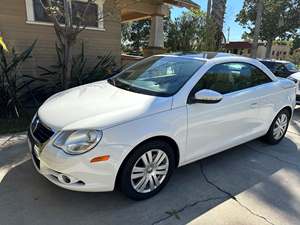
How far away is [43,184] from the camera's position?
3.03 metres

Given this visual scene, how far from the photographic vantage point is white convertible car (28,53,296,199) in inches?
96.0

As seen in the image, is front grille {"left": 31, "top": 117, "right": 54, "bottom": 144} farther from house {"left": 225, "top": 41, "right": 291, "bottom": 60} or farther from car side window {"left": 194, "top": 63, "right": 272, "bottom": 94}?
house {"left": 225, "top": 41, "right": 291, "bottom": 60}

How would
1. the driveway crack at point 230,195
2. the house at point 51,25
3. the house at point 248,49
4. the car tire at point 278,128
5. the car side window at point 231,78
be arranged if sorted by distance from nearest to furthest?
the driveway crack at point 230,195 → the car side window at point 231,78 → the car tire at point 278,128 → the house at point 51,25 → the house at point 248,49

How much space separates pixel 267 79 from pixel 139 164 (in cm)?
263

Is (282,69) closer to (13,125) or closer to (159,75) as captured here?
(159,75)

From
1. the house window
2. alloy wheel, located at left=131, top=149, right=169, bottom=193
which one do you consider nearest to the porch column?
the house window

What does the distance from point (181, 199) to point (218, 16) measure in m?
8.87

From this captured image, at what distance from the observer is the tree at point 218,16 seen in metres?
10.0

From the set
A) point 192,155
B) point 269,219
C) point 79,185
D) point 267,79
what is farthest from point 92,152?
point 267,79

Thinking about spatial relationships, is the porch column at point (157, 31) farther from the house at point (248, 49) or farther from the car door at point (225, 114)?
the house at point (248, 49)

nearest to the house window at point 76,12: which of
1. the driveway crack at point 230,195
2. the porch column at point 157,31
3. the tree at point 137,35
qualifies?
the porch column at point 157,31

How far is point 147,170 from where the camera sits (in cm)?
278

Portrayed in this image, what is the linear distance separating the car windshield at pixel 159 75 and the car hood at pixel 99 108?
0.18 meters

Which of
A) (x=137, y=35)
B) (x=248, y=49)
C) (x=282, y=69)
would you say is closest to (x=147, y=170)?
(x=282, y=69)
